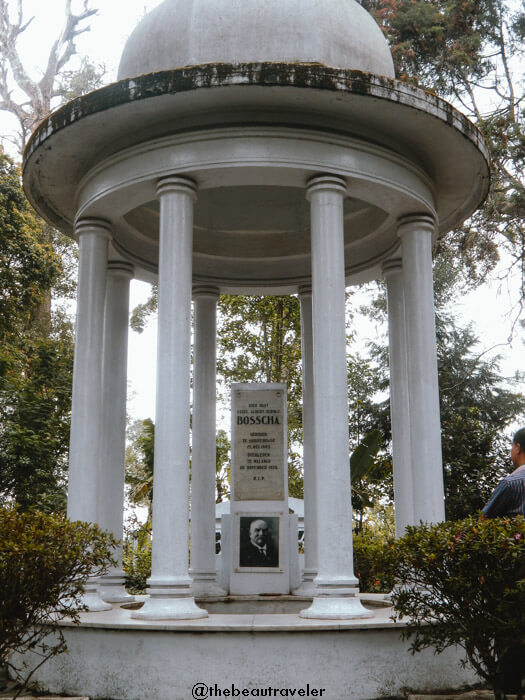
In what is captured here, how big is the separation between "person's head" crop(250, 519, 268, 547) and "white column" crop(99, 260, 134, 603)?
2.73 metres

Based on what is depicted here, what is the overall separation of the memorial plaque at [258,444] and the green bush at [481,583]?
6.94m

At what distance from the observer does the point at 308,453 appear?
17.4 meters

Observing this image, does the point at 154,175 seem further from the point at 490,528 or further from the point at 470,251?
the point at 470,251

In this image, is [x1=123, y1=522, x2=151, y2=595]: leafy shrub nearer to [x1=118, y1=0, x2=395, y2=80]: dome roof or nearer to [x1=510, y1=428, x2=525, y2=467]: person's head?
[x1=118, y1=0, x2=395, y2=80]: dome roof

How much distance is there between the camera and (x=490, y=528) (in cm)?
833

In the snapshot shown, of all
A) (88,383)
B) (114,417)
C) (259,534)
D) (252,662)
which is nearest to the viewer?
(252,662)

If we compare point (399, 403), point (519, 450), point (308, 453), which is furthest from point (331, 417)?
point (308, 453)

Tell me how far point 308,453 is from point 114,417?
15.2 feet

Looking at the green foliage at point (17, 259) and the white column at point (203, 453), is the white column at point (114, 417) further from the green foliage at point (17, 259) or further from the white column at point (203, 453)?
the green foliage at point (17, 259)

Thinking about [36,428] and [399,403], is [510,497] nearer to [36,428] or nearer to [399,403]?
[399,403]

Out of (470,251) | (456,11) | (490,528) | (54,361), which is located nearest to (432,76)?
(456,11)

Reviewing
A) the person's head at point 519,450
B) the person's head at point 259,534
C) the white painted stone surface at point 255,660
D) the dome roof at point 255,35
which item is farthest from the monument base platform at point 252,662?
the dome roof at point 255,35

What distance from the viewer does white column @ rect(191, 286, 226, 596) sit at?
54.9 ft

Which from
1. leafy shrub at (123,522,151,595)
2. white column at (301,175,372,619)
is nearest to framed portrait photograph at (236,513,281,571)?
white column at (301,175,372,619)
